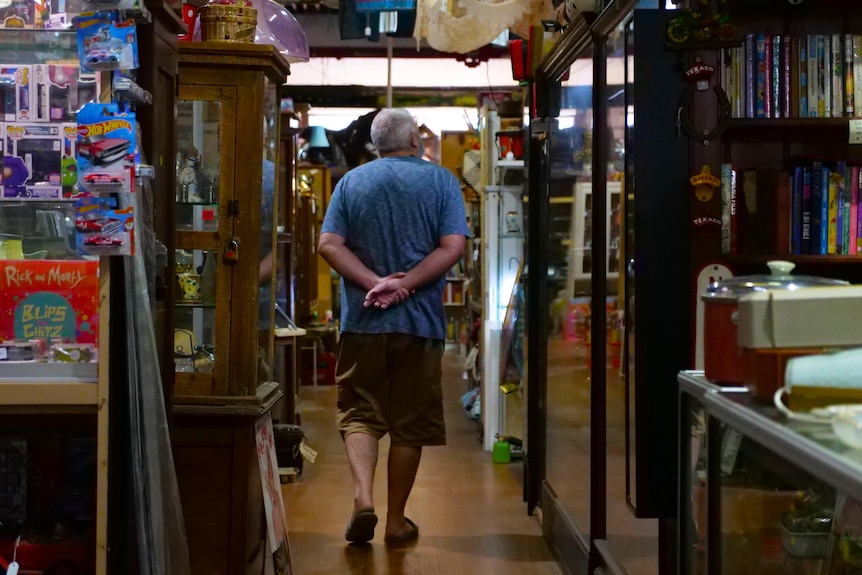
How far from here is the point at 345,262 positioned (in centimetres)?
414

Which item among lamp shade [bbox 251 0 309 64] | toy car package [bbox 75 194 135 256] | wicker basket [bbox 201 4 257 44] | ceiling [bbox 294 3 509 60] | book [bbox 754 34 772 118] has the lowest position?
toy car package [bbox 75 194 135 256]

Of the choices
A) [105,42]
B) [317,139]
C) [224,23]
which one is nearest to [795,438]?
[105,42]

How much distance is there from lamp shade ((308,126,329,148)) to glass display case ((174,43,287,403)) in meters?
7.87

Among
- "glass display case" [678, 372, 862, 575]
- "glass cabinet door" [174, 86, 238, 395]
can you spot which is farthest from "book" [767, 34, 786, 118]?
"glass cabinet door" [174, 86, 238, 395]

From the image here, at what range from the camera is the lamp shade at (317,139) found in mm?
11086

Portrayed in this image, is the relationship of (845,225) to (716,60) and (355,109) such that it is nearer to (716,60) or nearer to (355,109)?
(716,60)

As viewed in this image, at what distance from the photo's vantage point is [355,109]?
12.0 metres

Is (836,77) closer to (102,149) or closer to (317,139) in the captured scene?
(102,149)

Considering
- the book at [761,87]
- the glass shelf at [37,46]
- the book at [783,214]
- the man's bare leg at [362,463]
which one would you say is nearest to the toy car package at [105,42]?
the glass shelf at [37,46]

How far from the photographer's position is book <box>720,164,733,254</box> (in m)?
2.68

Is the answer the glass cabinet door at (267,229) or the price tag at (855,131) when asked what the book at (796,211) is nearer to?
the price tag at (855,131)

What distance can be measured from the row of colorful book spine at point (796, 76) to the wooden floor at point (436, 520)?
1.83 m

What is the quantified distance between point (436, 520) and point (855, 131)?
96.5 inches

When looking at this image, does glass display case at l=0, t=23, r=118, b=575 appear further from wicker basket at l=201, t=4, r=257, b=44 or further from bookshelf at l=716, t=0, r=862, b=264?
bookshelf at l=716, t=0, r=862, b=264
